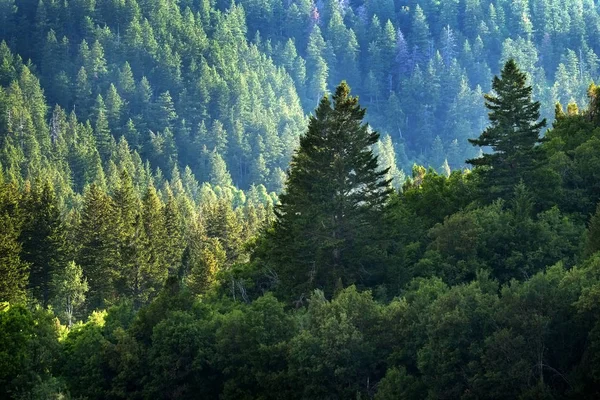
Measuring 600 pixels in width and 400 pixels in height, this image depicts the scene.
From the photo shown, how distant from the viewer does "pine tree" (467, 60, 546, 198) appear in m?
71.1

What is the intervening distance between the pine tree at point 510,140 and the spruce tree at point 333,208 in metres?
8.69

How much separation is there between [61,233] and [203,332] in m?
51.3

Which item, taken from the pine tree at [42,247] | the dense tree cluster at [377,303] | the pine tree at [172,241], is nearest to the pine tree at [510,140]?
the dense tree cluster at [377,303]

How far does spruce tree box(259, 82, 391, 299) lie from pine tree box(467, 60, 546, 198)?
28.5 feet

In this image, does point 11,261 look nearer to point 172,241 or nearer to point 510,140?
point 172,241

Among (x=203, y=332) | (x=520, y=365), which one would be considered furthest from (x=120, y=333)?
(x=520, y=365)

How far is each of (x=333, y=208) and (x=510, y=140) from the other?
14264 millimetres

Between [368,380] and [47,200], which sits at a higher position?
[47,200]

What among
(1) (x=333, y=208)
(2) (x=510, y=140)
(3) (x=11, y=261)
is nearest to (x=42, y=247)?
(3) (x=11, y=261)

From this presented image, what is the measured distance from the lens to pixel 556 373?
155 ft

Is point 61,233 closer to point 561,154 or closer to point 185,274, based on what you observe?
point 185,274

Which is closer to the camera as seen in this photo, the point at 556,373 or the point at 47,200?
the point at 556,373

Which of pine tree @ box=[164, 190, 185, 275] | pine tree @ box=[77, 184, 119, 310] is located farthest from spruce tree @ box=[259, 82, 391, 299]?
pine tree @ box=[164, 190, 185, 275]

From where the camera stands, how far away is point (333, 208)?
222 feet
